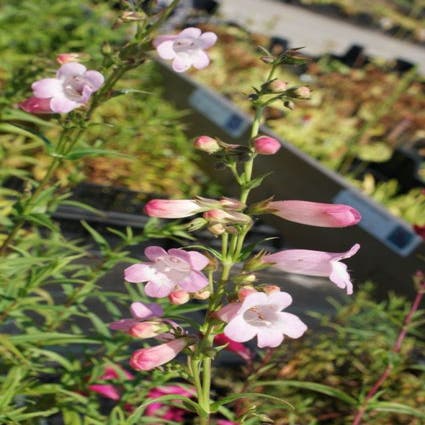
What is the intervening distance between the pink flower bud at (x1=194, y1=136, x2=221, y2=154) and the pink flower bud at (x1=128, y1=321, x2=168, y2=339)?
0.30 metres

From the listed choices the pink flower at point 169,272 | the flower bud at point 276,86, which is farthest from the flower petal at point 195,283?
the flower bud at point 276,86

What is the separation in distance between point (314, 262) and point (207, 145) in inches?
10.1

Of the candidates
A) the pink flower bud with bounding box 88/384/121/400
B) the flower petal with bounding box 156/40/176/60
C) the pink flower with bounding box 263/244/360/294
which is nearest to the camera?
the pink flower with bounding box 263/244/360/294

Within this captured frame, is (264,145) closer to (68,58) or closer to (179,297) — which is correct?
(179,297)

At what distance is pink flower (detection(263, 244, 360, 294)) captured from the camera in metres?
1.04

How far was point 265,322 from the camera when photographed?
39.7 inches

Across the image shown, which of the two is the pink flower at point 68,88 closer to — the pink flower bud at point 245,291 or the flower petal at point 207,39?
the flower petal at point 207,39

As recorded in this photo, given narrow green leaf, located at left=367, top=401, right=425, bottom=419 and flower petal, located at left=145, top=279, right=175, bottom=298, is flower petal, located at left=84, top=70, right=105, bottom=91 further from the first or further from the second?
narrow green leaf, located at left=367, top=401, right=425, bottom=419

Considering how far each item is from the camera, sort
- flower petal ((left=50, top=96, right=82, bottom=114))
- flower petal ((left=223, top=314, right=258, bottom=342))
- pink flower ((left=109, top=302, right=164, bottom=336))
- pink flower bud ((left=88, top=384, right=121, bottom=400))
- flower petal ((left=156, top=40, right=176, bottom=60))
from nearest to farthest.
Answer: flower petal ((left=223, top=314, right=258, bottom=342)) < pink flower ((left=109, top=302, right=164, bottom=336)) < flower petal ((left=50, top=96, right=82, bottom=114)) < flower petal ((left=156, top=40, right=176, bottom=60)) < pink flower bud ((left=88, top=384, right=121, bottom=400))

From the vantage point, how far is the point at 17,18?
13.1 feet

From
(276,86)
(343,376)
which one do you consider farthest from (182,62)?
(343,376)

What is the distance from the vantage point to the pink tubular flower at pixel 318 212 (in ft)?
3.37

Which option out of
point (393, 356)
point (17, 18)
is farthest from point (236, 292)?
point (17, 18)

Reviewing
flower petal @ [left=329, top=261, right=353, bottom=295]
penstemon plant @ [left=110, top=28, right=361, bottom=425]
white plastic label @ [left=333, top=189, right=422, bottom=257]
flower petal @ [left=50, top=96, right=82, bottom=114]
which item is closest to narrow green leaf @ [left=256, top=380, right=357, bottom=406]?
penstemon plant @ [left=110, top=28, right=361, bottom=425]
